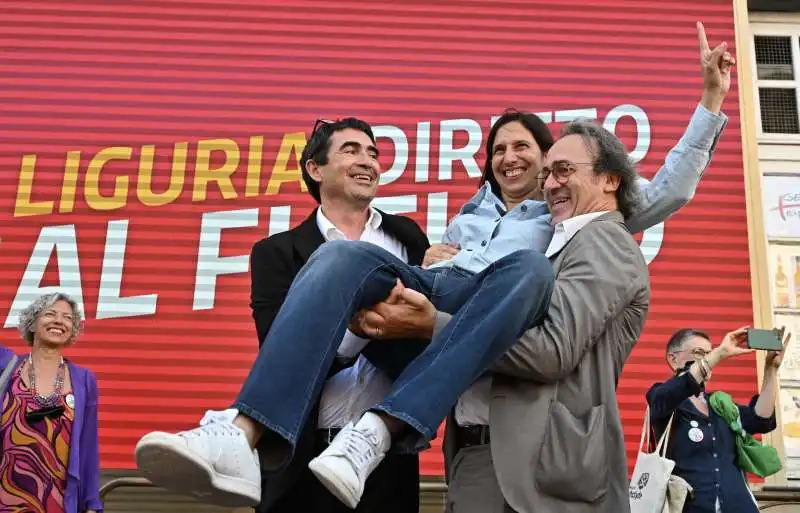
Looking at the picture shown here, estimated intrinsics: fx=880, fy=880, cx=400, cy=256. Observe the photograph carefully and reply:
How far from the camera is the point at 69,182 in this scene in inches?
238

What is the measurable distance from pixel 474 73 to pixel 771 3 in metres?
2.44

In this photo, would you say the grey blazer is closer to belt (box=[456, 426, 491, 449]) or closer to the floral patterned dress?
belt (box=[456, 426, 491, 449])

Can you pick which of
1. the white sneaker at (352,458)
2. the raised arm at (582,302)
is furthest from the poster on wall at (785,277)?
the white sneaker at (352,458)

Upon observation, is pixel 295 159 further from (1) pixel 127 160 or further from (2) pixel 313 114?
(1) pixel 127 160

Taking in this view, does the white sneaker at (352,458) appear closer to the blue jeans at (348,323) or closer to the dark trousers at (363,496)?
the blue jeans at (348,323)

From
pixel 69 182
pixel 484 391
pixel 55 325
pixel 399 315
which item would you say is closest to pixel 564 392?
pixel 484 391

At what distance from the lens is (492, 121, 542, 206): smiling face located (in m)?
2.98

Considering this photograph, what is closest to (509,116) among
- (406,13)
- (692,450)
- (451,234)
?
(451,234)

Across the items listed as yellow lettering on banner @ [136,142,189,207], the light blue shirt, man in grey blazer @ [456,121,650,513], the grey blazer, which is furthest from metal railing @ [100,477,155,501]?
the grey blazer

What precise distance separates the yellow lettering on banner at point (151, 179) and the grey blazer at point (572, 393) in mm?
4160

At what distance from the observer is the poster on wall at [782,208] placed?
20.4ft

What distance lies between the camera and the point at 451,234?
2.95m

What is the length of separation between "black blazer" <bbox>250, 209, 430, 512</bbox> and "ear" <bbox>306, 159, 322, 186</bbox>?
0.51 ft

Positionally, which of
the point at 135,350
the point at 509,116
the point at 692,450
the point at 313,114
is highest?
the point at 313,114
